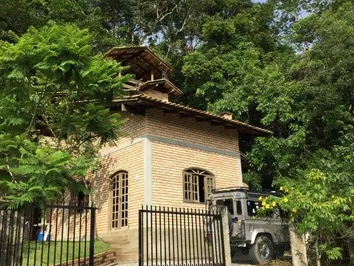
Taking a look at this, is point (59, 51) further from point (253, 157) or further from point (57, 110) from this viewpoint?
point (253, 157)

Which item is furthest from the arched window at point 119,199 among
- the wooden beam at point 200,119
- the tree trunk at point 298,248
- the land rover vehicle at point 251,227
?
the tree trunk at point 298,248

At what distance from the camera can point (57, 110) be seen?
9539mm

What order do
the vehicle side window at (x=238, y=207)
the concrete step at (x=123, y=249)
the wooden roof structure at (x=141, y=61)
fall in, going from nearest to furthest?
the vehicle side window at (x=238, y=207) < the concrete step at (x=123, y=249) < the wooden roof structure at (x=141, y=61)

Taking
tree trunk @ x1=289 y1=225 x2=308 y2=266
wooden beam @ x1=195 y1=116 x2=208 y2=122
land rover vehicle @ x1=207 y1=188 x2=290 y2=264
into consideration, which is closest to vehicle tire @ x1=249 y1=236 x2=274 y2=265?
land rover vehicle @ x1=207 y1=188 x2=290 y2=264

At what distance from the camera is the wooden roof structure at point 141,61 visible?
19.5 m

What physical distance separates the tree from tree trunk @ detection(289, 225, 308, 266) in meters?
5.66

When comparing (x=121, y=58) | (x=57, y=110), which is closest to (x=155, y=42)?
(x=121, y=58)

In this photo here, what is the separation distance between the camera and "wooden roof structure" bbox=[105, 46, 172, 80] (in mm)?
19531

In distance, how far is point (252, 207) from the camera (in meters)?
12.5

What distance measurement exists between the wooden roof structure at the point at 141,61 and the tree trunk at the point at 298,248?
12317mm

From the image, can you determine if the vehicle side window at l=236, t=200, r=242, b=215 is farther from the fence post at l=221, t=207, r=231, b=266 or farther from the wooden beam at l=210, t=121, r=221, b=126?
the wooden beam at l=210, t=121, r=221, b=126

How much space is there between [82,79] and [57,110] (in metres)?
2.05

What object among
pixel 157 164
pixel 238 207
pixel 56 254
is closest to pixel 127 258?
pixel 56 254

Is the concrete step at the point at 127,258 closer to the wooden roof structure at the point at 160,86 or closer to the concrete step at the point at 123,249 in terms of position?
the concrete step at the point at 123,249
